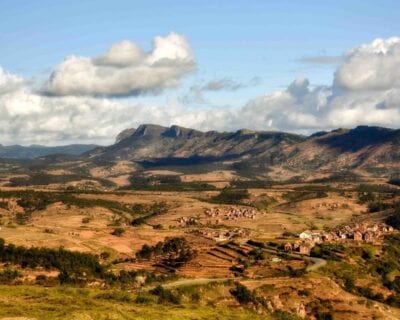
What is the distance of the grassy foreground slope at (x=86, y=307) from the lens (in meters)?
87.8

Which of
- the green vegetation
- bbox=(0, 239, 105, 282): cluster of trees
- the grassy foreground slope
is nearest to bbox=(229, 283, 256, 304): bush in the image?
the grassy foreground slope

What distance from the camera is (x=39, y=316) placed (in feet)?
279

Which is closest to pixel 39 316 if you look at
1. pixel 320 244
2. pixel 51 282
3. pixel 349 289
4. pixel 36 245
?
pixel 51 282

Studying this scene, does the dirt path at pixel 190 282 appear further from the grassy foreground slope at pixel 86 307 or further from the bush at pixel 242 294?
the grassy foreground slope at pixel 86 307

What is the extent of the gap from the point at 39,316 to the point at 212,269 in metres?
83.9

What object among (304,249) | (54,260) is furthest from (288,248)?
(54,260)

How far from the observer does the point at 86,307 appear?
316 feet

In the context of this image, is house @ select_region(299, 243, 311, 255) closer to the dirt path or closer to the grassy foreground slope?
the dirt path

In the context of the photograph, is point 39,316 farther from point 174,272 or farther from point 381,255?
point 381,255

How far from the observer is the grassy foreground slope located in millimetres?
87812

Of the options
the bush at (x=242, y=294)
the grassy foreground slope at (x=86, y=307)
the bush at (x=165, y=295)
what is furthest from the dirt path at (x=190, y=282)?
the grassy foreground slope at (x=86, y=307)

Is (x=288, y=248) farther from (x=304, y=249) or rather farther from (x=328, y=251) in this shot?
(x=328, y=251)

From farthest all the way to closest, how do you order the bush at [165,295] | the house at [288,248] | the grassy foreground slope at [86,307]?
the house at [288,248] < the bush at [165,295] < the grassy foreground slope at [86,307]

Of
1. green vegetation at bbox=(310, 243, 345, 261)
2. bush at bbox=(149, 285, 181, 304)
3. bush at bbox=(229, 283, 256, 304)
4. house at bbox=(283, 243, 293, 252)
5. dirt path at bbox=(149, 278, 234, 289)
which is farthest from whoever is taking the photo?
house at bbox=(283, 243, 293, 252)
